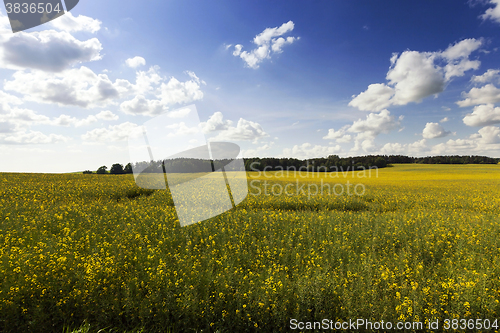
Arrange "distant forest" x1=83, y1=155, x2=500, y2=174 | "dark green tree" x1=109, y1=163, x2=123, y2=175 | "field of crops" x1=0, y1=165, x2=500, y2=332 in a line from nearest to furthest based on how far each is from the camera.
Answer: "field of crops" x1=0, y1=165, x2=500, y2=332 → "distant forest" x1=83, y1=155, x2=500, y2=174 → "dark green tree" x1=109, y1=163, x2=123, y2=175

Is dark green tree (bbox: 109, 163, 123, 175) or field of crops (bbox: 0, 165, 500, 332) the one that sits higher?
dark green tree (bbox: 109, 163, 123, 175)

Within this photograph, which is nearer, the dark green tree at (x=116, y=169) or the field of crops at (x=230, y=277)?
the field of crops at (x=230, y=277)

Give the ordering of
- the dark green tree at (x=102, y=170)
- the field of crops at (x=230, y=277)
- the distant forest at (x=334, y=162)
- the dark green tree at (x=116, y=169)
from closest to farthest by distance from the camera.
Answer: the field of crops at (x=230, y=277) → the distant forest at (x=334, y=162) → the dark green tree at (x=116, y=169) → the dark green tree at (x=102, y=170)

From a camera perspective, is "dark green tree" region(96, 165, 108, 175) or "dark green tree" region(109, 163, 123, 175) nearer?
"dark green tree" region(109, 163, 123, 175)

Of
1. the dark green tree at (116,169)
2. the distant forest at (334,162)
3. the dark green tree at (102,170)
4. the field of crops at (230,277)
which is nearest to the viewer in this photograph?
the field of crops at (230,277)

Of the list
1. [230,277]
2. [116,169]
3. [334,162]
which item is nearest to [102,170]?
[116,169]

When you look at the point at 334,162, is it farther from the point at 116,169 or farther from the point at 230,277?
the point at 230,277

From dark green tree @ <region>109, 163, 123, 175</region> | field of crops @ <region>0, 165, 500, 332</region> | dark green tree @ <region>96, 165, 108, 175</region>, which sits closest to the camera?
field of crops @ <region>0, 165, 500, 332</region>

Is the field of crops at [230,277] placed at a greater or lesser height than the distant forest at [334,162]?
lesser

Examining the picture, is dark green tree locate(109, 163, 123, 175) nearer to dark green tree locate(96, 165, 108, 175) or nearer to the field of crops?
dark green tree locate(96, 165, 108, 175)

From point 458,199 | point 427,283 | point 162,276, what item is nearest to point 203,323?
point 162,276

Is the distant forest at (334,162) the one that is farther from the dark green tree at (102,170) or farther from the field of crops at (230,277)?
the field of crops at (230,277)

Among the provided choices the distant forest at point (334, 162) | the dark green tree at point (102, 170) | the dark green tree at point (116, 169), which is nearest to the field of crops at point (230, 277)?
the distant forest at point (334, 162)

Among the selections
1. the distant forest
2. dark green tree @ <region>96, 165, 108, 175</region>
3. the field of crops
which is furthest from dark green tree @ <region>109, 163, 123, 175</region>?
the field of crops
